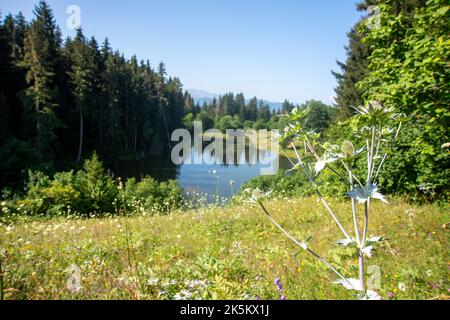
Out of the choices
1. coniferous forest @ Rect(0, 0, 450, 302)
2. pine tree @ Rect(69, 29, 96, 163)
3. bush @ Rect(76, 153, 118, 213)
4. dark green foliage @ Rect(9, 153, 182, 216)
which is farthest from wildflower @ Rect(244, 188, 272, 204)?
pine tree @ Rect(69, 29, 96, 163)

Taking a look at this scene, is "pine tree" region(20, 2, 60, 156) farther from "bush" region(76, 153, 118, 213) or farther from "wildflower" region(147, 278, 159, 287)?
"wildflower" region(147, 278, 159, 287)

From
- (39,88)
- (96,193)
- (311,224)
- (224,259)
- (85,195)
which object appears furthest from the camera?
(39,88)

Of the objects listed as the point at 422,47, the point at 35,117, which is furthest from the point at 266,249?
the point at 35,117

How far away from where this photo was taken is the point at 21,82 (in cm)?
2881

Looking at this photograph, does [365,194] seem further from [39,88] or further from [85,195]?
[39,88]

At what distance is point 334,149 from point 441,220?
4601mm

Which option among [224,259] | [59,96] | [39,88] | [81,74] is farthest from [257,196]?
[59,96]

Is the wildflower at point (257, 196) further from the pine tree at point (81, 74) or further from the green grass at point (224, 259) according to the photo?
the pine tree at point (81, 74)

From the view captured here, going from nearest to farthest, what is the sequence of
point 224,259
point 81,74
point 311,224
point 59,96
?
point 224,259
point 311,224
point 81,74
point 59,96

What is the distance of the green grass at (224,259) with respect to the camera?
2.50 meters

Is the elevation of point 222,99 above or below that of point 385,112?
above

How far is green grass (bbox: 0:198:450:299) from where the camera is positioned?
2500mm

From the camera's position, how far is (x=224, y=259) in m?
3.51

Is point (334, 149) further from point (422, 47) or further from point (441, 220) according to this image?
point (441, 220)
